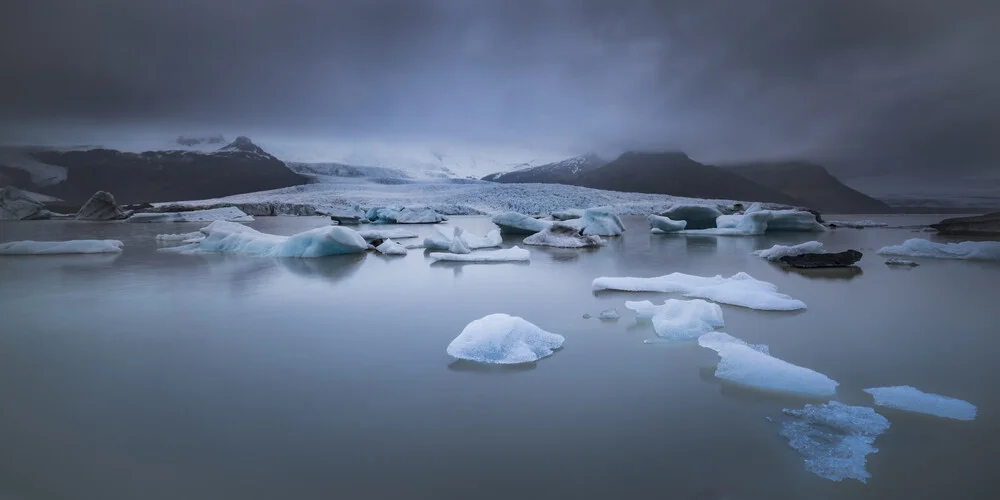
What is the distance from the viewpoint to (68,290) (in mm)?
4703

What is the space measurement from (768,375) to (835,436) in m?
0.47

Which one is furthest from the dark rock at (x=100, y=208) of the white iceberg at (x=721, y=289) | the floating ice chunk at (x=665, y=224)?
the white iceberg at (x=721, y=289)

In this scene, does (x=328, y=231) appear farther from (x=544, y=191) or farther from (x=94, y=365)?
(x=544, y=191)

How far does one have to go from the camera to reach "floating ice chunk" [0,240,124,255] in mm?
7953

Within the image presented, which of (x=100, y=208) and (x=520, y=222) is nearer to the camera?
(x=520, y=222)

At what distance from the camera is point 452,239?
804 cm

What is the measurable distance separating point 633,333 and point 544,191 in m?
32.2

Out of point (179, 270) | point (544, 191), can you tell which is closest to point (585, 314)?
point (179, 270)

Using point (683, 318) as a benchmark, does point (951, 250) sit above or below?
above

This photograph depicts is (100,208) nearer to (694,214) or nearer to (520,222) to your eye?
(520,222)

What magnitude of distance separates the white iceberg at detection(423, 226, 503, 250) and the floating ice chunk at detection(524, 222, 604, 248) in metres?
0.95

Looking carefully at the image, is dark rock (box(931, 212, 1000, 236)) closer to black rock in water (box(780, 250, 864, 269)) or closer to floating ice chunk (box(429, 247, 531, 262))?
black rock in water (box(780, 250, 864, 269))

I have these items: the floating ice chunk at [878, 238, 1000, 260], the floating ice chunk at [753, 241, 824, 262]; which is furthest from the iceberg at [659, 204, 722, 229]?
the floating ice chunk at [753, 241, 824, 262]

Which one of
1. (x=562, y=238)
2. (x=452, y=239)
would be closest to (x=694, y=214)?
(x=562, y=238)
